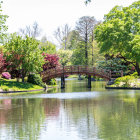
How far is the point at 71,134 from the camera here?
53.4 ft

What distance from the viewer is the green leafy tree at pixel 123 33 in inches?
2135

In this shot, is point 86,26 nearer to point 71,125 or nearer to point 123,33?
point 123,33

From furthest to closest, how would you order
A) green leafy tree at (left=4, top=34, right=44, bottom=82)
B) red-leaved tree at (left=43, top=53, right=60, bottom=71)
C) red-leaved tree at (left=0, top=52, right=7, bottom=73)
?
red-leaved tree at (left=43, top=53, right=60, bottom=71) < green leafy tree at (left=4, top=34, right=44, bottom=82) < red-leaved tree at (left=0, top=52, right=7, bottom=73)

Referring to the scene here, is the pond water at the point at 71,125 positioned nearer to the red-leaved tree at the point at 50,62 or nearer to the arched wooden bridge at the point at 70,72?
the arched wooden bridge at the point at 70,72

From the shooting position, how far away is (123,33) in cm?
5562

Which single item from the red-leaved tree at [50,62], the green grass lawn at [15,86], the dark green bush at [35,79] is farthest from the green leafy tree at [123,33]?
the green grass lawn at [15,86]

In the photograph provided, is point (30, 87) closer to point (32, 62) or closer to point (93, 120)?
point (32, 62)

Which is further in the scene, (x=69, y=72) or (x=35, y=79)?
(x=69, y=72)

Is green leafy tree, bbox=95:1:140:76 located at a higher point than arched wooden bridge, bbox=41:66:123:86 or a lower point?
higher

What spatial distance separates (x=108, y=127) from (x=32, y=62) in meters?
35.1

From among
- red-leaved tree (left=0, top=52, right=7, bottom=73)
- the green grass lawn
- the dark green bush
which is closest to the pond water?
the green grass lawn

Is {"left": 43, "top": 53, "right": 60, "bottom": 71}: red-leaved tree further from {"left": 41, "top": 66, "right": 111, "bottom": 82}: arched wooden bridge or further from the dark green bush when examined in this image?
the dark green bush

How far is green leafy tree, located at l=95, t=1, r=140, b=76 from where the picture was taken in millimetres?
54219

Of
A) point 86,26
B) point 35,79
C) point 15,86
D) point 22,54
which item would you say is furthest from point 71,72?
point 86,26
